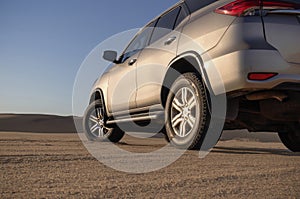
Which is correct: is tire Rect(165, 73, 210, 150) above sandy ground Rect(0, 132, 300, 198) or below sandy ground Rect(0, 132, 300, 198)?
below

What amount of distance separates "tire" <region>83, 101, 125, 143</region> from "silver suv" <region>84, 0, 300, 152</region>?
97 centimetres

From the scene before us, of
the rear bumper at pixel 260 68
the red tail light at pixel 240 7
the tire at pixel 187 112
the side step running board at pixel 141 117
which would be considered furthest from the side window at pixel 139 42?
the rear bumper at pixel 260 68

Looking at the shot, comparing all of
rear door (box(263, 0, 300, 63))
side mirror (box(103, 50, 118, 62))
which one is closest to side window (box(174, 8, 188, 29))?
rear door (box(263, 0, 300, 63))

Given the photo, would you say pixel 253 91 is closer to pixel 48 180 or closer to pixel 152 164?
pixel 152 164

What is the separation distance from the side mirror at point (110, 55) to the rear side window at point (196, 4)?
198 cm

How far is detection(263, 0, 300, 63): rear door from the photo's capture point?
10.1ft

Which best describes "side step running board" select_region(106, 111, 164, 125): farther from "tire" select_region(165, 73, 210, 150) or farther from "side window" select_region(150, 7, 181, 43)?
"side window" select_region(150, 7, 181, 43)

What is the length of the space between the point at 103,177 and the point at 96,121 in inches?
182

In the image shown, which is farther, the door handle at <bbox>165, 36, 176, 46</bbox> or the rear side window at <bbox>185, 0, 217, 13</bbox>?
→ the door handle at <bbox>165, 36, 176, 46</bbox>

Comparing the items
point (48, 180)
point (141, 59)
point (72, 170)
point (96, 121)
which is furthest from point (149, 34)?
point (48, 180)

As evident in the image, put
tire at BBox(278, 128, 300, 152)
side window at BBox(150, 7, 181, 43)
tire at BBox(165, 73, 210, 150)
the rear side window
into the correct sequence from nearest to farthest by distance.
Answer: tire at BBox(165, 73, 210, 150)
the rear side window
side window at BBox(150, 7, 181, 43)
tire at BBox(278, 128, 300, 152)

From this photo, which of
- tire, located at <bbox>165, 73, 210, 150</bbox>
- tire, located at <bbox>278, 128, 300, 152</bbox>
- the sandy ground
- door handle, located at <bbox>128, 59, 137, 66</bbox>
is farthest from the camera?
door handle, located at <bbox>128, 59, 137, 66</bbox>

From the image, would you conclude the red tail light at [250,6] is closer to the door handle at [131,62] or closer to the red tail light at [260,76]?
the red tail light at [260,76]

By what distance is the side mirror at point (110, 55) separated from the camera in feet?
19.4
